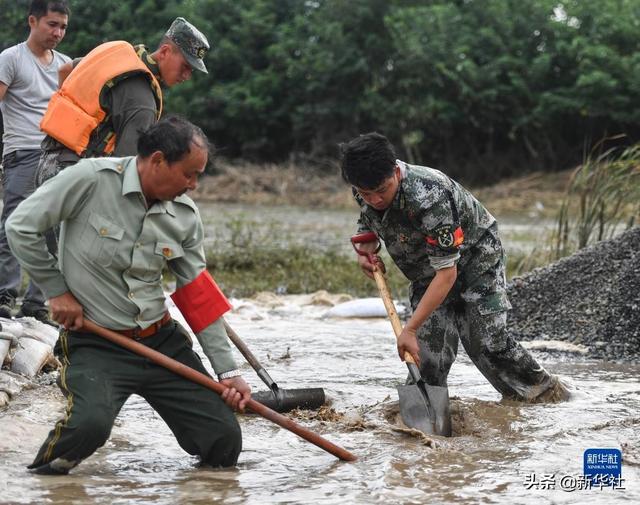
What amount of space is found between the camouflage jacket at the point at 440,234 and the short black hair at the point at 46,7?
2410 millimetres

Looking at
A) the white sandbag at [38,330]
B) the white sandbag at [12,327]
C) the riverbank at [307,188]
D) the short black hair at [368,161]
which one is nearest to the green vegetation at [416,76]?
the riverbank at [307,188]

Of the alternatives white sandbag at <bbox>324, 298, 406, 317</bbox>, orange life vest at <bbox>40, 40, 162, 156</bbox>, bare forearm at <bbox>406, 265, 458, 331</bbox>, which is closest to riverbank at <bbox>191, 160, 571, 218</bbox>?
white sandbag at <bbox>324, 298, 406, 317</bbox>

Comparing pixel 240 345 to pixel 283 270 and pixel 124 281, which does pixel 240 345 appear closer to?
pixel 124 281

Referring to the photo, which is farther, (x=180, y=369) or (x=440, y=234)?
(x=440, y=234)

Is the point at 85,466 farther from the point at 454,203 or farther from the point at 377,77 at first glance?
the point at 377,77

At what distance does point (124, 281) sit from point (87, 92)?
1.57m

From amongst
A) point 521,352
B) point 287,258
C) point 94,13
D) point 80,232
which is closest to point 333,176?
point 94,13

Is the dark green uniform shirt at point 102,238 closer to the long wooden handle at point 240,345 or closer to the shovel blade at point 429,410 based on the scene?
the long wooden handle at point 240,345

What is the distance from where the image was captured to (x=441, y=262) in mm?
4348

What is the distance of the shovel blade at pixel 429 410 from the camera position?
463 centimetres

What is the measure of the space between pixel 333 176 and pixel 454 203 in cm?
1723

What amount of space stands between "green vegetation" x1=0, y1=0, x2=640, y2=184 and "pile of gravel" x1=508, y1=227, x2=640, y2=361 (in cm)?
1429

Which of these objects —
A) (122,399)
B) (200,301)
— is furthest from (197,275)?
(122,399)

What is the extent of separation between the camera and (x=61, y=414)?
15.5 ft
